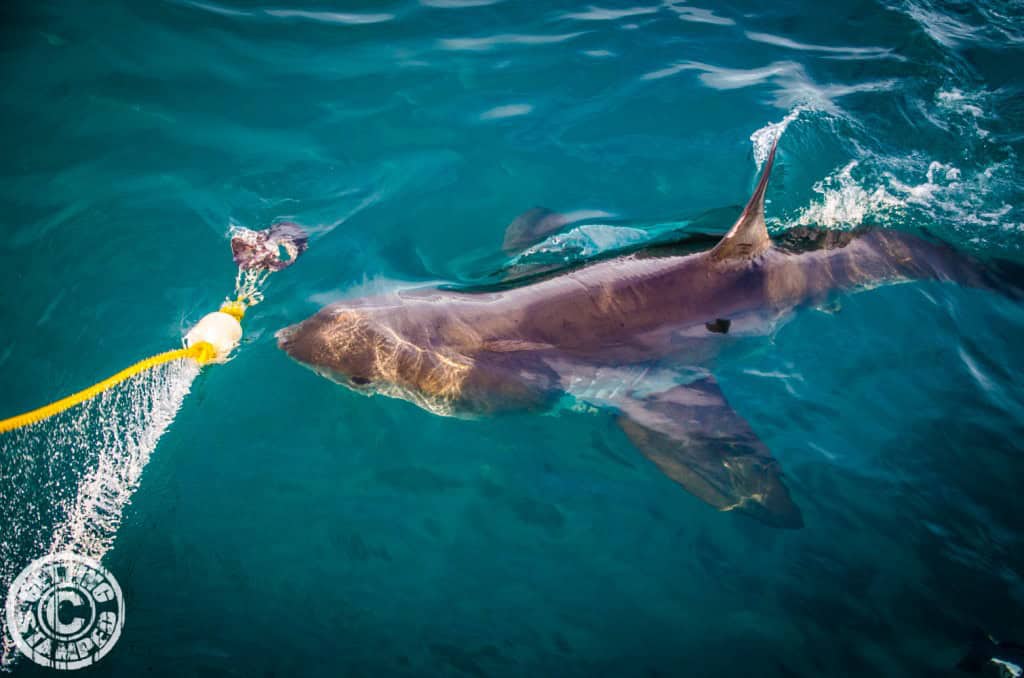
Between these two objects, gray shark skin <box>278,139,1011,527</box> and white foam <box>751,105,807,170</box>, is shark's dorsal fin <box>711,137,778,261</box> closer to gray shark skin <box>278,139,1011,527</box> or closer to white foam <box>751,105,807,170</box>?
gray shark skin <box>278,139,1011,527</box>

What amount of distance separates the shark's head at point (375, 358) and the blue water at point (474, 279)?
17 cm

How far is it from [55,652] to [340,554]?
1.49 metres

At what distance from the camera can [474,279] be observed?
5.13m

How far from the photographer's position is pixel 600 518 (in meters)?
3.97

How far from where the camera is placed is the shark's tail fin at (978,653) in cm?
323

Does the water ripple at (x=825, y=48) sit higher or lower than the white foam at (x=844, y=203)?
higher

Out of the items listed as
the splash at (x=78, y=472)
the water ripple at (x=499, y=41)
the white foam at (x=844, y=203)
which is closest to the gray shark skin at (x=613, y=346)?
the splash at (x=78, y=472)

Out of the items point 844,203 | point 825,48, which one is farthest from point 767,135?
point 825,48

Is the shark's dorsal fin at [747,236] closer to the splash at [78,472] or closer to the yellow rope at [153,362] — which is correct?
the yellow rope at [153,362]

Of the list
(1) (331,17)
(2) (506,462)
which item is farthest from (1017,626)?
(1) (331,17)

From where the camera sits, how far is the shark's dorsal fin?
179 inches

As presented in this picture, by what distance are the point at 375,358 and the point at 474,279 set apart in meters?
1.23

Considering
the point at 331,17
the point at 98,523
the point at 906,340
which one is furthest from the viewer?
the point at 331,17

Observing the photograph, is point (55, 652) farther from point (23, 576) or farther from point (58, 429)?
point (58, 429)
